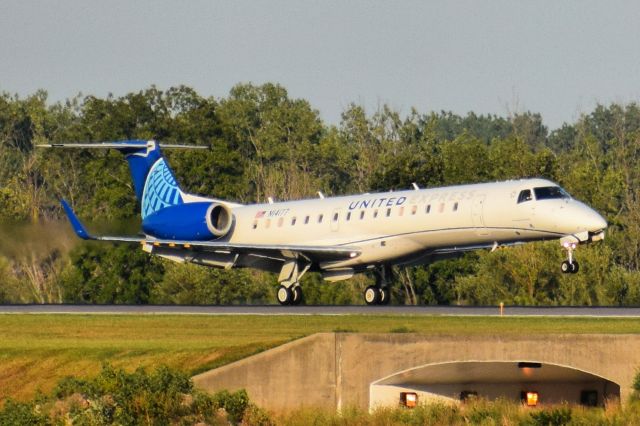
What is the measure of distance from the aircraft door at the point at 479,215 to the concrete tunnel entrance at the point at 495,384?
800 cm

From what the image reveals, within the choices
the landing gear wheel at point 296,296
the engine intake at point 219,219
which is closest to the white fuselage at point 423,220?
the engine intake at point 219,219

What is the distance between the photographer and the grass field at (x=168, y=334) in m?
28.6

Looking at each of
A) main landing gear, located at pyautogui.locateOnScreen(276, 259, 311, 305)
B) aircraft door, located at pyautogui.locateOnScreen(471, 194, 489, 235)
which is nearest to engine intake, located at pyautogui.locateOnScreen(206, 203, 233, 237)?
main landing gear, located at pyautogui.locateOnScreen(276, 259, 311, 305)

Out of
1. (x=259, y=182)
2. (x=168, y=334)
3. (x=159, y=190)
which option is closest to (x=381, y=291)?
(x=159, y=190)

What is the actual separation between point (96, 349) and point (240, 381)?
388cm

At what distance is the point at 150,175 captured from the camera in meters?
48.6

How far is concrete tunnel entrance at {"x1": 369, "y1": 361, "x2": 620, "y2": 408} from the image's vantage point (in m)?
28.8

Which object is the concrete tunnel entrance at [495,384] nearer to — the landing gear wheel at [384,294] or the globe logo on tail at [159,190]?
the landing gear wheel at [384,294]

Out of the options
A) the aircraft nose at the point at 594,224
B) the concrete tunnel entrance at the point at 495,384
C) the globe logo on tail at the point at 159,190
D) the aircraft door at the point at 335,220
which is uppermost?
the globe logo on tail at the point at 159,190

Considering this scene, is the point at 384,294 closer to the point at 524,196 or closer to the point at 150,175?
the point at 524,196

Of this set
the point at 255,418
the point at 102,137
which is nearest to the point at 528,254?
the point at 255,418

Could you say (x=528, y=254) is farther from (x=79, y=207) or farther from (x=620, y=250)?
(x=79, y=207)

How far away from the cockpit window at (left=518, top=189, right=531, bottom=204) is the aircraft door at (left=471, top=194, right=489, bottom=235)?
101cm

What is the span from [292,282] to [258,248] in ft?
5.59
